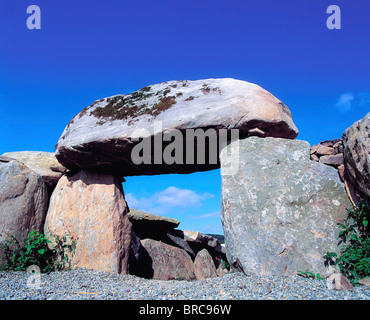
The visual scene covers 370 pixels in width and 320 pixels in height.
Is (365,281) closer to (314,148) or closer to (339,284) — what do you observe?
(339,284)

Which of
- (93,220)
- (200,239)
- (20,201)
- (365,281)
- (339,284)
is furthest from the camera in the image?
(200,239)

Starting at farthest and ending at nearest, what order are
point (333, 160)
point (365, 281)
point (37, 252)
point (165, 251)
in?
point (165, 251) → point (37, 252) → point (333, 160) → point (365, 281)

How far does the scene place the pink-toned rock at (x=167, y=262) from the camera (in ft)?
34.6

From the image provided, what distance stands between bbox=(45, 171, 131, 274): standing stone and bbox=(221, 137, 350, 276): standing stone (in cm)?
297

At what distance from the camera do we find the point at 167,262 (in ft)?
35.6

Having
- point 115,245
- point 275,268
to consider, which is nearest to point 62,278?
point 115,245

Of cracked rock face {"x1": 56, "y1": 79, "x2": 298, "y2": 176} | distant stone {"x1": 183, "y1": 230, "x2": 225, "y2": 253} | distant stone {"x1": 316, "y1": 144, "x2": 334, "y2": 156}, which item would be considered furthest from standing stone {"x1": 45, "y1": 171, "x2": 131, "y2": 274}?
distant stone {"x1": 183, "y1": 230, "x2": 225, "y2": 253}

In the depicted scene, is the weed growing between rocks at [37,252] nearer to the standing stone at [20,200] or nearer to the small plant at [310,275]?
the standing stone at [20,200]

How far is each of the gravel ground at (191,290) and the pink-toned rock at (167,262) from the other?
4067 millimetres

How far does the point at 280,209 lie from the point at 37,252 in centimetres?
577

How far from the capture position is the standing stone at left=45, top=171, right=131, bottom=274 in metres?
7.75

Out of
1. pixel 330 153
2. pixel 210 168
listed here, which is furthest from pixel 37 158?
pixel 330 153

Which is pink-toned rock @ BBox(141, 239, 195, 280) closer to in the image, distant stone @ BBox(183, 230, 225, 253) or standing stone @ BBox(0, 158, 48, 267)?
distant stone @ BBox(183, 230, 225, 253)

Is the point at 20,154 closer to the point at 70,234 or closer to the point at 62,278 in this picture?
the point at 70,234
